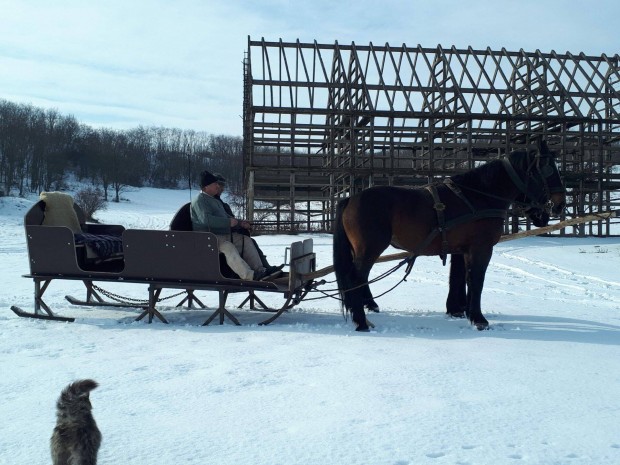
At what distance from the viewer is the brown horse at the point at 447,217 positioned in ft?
19.6

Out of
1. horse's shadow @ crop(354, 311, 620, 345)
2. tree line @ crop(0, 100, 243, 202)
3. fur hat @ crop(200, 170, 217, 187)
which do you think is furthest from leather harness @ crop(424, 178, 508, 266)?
tree line @ crop(0, 100, 243, 202)

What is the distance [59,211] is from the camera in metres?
6.61

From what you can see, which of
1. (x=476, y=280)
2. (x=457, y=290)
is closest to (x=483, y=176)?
(x=476, y=280)

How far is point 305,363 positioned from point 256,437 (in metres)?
1.43

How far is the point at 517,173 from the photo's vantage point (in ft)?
20.5

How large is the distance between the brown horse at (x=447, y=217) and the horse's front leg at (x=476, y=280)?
0.03ft

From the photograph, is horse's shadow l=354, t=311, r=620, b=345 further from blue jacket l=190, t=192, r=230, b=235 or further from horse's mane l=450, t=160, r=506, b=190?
blue jacket l=190, t=192, r=230, b=235

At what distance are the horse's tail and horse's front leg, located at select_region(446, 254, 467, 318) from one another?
1368mm

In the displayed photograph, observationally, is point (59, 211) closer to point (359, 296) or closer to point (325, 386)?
point (359, 296)

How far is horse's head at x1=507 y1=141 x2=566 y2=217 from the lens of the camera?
20.4 ft

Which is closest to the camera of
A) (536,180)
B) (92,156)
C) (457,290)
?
(536,180)

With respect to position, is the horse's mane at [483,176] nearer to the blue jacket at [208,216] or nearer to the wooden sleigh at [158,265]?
the wooden sleigh at [158,265]

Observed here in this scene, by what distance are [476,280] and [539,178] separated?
145cm

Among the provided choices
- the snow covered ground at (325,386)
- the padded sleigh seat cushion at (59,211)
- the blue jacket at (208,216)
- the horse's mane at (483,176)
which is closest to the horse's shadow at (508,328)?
the snow covered ground at (325,386)
